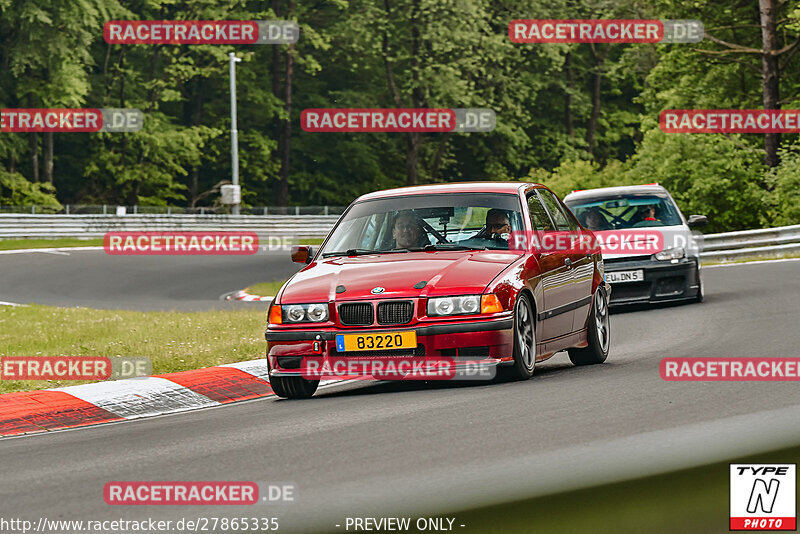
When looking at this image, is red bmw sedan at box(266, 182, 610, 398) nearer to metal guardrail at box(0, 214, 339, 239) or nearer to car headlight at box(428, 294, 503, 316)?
car headlight at box(428, 294, 503, 316)

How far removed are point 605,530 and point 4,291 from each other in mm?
24912

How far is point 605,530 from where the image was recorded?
150 inches

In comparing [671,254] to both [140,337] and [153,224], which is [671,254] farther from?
[153,224]

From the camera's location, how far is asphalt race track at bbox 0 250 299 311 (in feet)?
81.7

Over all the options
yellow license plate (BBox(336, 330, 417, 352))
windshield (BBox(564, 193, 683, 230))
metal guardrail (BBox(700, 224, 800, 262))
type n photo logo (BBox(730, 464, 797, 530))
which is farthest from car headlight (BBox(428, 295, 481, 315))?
metal guardrail (BBox(700, 224, 800, 262))

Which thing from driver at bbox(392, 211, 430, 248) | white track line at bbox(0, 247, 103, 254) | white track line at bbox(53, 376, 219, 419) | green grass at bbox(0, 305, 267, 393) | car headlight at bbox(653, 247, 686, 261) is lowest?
white track line at bbox(53, 376, 219, 419)

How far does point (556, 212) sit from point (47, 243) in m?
36.0

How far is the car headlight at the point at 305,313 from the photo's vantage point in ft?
29.2

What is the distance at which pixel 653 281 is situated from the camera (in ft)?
53.4

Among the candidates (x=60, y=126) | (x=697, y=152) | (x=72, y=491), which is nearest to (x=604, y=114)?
(x=60, y=126)

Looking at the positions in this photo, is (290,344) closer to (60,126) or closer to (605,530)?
(605,530)

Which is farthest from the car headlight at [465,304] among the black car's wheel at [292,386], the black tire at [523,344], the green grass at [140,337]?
the green grass at [140,337]

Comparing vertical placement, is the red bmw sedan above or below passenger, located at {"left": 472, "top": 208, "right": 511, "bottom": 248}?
below

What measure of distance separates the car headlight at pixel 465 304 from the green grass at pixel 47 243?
3557 centimetres
